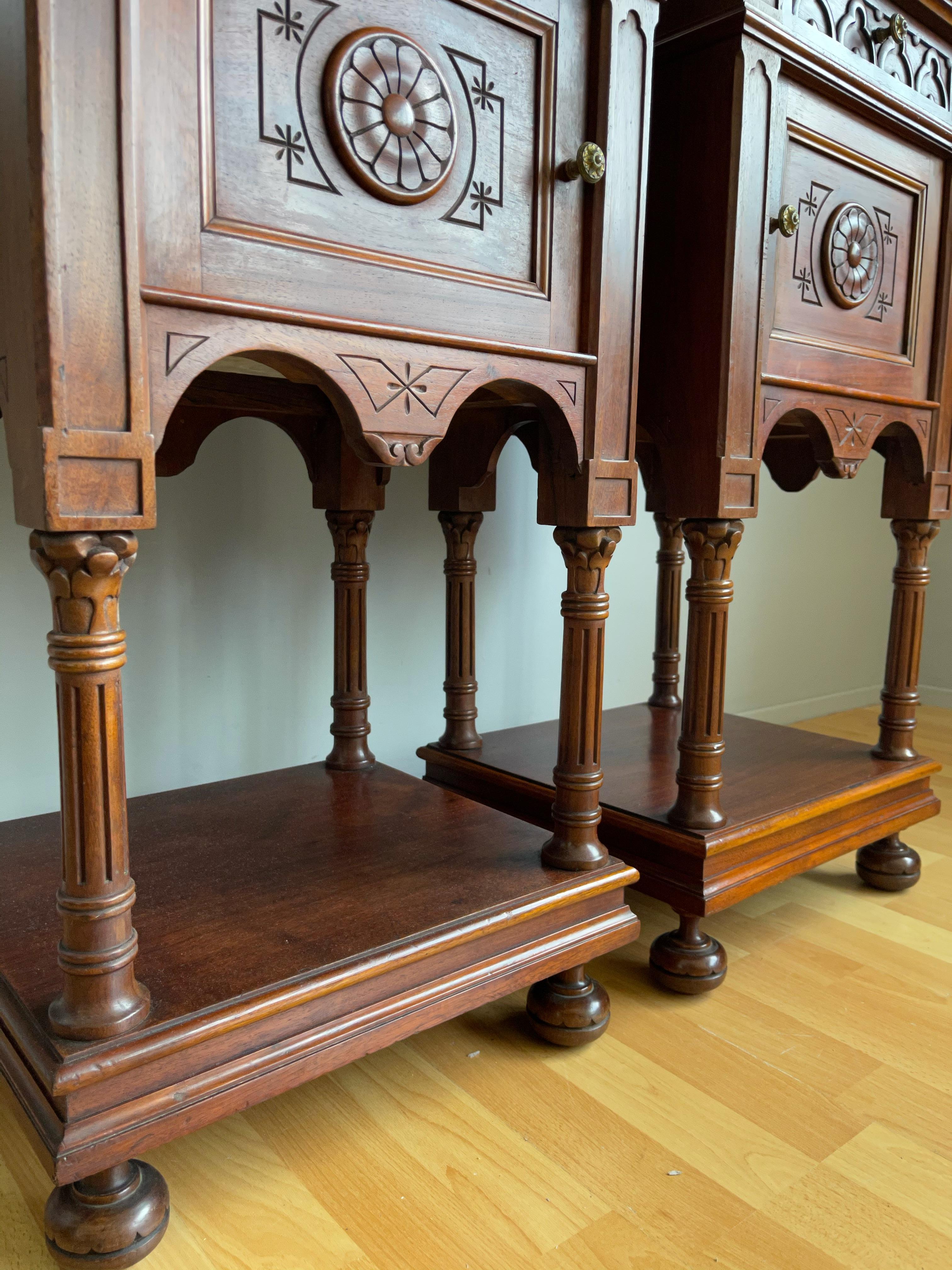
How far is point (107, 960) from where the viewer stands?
32.1 inches

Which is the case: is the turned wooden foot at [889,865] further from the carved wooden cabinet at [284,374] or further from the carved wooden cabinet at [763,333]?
the carved wooden cabinet at [284,374]

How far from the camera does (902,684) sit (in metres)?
1.75

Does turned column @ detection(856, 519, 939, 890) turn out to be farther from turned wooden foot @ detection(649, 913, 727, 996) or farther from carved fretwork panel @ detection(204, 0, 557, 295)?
carved fretwork panel @ detection(204, 0, 557, 295)

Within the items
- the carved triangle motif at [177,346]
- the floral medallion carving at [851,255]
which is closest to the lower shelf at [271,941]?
the carved triangle motif at [177,346]

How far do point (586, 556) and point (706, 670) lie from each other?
303 millimetres

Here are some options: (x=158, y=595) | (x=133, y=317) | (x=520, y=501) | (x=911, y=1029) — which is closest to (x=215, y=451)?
(x=158, y=595)

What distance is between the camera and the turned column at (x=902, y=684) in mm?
1717

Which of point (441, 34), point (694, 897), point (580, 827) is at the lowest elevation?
point (694, 897)

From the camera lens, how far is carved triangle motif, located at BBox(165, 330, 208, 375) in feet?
2.60

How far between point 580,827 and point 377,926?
0.30 m

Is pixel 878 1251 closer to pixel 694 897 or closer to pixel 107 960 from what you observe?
pixel 694 897

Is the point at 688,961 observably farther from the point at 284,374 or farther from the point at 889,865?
the point at 284,374

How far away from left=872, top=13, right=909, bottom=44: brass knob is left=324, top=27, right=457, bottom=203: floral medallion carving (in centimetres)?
83

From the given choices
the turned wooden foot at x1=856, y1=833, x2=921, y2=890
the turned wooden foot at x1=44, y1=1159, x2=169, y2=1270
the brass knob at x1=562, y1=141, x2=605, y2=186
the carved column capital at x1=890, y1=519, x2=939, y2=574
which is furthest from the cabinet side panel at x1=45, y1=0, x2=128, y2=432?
the turned wooden foot at x1=856, y1=833, x2=921, y2=890
